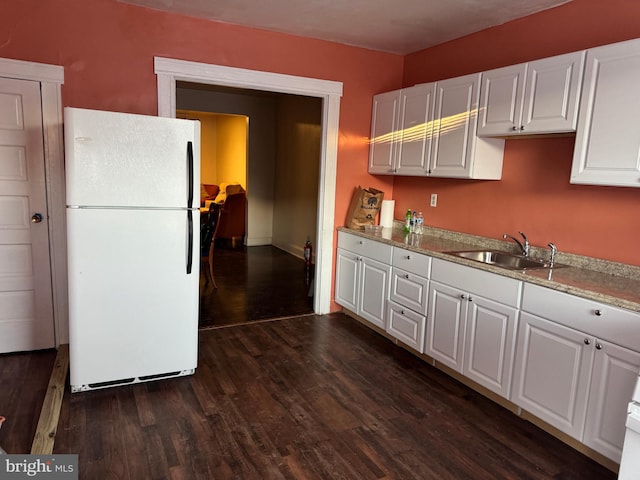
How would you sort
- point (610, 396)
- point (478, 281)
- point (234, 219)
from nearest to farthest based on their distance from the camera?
point (610, 396), point (478, 281), point (234, 219)

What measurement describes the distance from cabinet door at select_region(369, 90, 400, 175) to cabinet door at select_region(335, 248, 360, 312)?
83 cm

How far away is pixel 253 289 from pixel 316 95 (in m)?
2.23

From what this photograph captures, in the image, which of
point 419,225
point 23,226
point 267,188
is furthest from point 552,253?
point 267,188

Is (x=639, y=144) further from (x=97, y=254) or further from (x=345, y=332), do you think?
(x=97, y=254)

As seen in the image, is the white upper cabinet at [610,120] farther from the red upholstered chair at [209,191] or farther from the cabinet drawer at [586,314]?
the red upholstered chair at [209,191]

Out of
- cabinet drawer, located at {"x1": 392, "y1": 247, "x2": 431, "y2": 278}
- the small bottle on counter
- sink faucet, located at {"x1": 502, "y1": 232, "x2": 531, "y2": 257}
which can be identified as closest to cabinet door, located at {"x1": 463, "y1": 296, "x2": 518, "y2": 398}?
cabinet drawer, located at {"x1": 392, "y1": 247, "x2": 431, "y2": 278}

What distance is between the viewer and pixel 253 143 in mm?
7602

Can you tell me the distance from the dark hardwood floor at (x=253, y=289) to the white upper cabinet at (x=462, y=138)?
6.46 ft

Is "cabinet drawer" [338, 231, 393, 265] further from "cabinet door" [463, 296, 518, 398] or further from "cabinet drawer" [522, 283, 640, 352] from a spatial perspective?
"cabinet drawer" [522, 283, 640, 352]

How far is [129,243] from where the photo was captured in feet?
8.65

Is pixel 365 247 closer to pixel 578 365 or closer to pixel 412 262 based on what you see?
pixel 412 262

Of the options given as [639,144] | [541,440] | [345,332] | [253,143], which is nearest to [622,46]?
[639,144]

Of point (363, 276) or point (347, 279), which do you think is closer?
point (363, 276)

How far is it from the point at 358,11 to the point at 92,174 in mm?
2070
